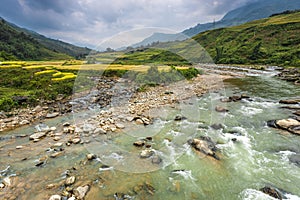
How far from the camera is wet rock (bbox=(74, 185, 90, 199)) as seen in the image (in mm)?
Result: 5689

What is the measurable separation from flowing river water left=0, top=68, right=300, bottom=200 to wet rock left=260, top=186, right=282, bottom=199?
172 mm

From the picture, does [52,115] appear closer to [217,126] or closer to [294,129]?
[217,126]

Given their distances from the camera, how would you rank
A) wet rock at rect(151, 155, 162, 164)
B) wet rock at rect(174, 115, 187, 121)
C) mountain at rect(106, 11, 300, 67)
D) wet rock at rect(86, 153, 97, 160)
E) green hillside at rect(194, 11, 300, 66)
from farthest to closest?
1. mountain at rect(106, 11, 300, 67)
2. green hillside at rect(194, 11, 300, 66)
3. wet rock at rect(174, 115, 187, 121)
4. wet rock at rect(86, 153, 97, 160)
5. wet rock at rect(151, 155, 162, 164)

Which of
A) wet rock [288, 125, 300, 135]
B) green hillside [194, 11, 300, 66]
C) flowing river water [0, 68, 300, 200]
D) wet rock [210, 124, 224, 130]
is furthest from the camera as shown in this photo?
green hillside [194, 11, 300, 66]

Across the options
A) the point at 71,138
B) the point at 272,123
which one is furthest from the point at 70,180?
the point at 272,123

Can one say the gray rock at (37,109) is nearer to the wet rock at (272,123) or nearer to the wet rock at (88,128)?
the wet rock at (88,128)

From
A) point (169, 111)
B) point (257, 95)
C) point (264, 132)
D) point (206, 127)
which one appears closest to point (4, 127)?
point (169, 111)

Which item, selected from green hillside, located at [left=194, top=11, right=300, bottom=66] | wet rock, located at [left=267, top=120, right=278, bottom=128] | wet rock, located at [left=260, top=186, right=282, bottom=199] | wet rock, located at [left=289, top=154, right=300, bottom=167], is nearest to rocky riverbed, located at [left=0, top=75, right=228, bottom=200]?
wet rock, located at [left=260, top=186, right=282, bottom=199]

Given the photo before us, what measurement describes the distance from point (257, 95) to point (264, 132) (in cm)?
916

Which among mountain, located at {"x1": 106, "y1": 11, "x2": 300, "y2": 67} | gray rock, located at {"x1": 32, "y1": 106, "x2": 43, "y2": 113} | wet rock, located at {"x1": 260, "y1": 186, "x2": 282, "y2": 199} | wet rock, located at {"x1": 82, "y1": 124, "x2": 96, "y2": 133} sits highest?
mountain, located at {"x1": 106, "y1": 11, "x2": 300, "y2": 67}

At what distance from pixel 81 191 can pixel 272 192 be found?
6165 millimetres

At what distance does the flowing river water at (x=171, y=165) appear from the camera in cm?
599

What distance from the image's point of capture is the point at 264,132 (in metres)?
9.84

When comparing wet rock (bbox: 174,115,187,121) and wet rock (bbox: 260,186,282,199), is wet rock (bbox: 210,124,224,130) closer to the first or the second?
wet rock (bbox: 174,115,187,121)
